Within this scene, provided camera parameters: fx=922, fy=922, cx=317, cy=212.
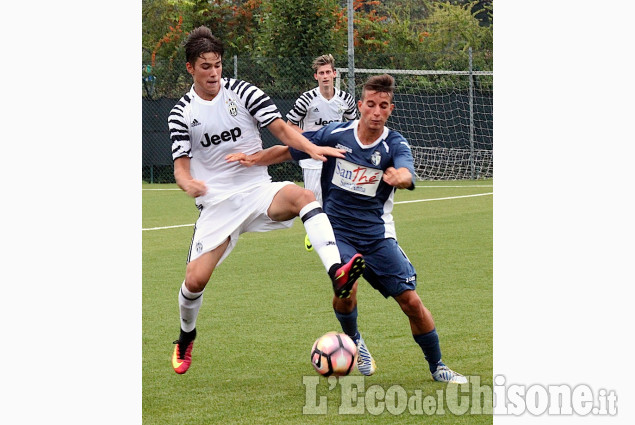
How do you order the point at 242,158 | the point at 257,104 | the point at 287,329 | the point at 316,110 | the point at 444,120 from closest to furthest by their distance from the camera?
the point at 242,158 < the point at 257,104 < the point at 287,329 < the point at 316,110 < the point at 444,120

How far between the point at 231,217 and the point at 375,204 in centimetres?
103

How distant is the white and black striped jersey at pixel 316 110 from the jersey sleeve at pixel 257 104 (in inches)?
208

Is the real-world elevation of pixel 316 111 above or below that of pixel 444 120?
above

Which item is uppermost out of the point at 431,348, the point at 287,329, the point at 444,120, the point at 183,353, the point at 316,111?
the point at 316,111

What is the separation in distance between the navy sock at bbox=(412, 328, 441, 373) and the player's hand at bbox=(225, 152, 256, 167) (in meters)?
1.59

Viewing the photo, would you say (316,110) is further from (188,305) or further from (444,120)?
(444,120)

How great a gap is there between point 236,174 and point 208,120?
0.43 m

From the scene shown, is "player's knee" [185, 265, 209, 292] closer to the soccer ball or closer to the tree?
the soccer ball

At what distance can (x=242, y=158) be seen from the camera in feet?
20.0

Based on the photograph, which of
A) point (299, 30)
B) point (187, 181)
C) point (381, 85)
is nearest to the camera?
point (381, 85)

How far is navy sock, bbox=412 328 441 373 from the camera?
575 centimetres

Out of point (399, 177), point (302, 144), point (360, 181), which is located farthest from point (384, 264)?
point (302, 144)

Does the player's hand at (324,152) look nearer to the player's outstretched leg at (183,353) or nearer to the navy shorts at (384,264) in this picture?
the navy shorts at (384,264)
